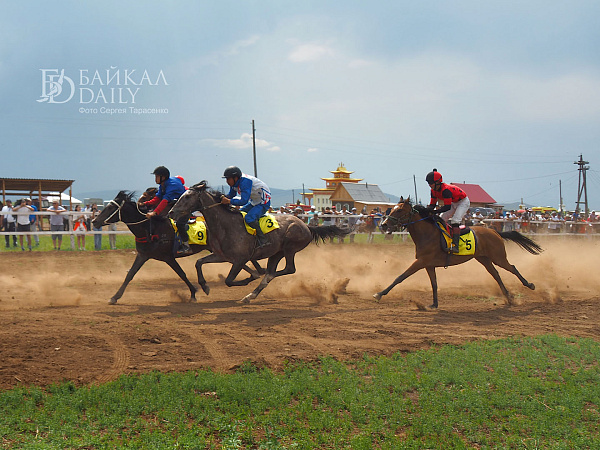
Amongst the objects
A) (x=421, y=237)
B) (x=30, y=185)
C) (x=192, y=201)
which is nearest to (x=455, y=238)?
Answer: (x=421, y=237)

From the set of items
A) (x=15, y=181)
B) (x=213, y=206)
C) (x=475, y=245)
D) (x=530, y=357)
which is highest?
(x=15, y=181)

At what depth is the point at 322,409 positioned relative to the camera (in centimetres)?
534

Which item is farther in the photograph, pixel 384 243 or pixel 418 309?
pixel 384 243

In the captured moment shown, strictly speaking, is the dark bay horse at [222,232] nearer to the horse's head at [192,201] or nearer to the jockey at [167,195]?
the horse's head at [192,201]

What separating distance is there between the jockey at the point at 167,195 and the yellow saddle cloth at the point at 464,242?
5.26 metres

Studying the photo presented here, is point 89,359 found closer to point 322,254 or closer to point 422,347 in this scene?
point 422,347

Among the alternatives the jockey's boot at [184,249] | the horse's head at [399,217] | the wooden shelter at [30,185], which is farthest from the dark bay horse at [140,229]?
the wooden shelter at [30,185]

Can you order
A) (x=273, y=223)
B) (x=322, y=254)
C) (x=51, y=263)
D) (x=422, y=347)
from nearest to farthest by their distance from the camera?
(x=422, y=347)
(x=273, y=223)
(x=51, y=263)
(x=322, y=254)

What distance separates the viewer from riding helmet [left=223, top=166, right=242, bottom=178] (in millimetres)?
10820

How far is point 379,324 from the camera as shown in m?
9.07

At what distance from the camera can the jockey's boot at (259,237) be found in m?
11.1

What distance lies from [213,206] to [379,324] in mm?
3874

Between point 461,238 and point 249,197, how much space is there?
4.45m

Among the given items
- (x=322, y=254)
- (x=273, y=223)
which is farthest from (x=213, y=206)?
(x=322, y=254)
